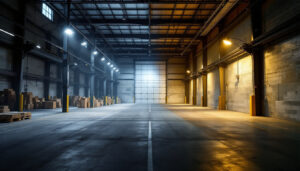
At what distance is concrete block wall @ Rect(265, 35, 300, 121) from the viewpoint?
387 inches

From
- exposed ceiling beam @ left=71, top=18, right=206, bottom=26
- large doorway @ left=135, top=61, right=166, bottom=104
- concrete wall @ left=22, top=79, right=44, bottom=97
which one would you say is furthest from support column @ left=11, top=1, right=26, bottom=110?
large doorway @ left=135, top=61, right=166, bottom=104

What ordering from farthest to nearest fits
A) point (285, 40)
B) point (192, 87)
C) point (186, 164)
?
1. point (192, 87)
2. point (285, 40)
3. point (186, 164)

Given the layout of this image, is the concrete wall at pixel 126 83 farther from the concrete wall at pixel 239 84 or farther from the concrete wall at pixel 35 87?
the concrete wall at pixel 239 84

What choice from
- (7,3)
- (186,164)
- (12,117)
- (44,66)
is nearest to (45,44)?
(44,66)

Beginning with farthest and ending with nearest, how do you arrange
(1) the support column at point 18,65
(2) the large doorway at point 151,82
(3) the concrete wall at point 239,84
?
(2) the large doorway at point 151,82 → (1) the support column at point 18,65 → (3) the concrete wall at point 239,84

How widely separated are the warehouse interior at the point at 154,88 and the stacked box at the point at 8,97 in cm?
7

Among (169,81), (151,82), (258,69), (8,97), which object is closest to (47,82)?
(8,97)

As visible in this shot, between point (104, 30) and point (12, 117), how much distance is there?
17.6 m

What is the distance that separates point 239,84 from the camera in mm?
16547

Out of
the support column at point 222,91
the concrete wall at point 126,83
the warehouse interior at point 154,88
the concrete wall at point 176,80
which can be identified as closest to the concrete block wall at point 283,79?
the warehouse interior at point 154,88

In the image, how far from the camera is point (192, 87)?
33062 mm

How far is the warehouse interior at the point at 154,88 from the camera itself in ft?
14.7

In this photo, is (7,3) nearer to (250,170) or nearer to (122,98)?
(250,170)

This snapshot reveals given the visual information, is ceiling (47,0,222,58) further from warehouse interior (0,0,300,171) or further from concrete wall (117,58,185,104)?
Answer: concrete wall (117,58,185,104)
